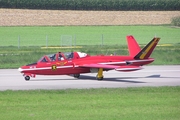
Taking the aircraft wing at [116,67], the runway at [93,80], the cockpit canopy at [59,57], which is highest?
the cockpit canopy at [59,57]

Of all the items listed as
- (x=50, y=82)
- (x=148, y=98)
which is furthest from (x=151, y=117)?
(x=50, y=82)

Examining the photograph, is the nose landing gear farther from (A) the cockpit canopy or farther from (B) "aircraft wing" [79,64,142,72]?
(B) "aircraft wing" [79,64,142,72]

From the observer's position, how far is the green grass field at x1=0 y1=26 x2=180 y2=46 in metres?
61.1

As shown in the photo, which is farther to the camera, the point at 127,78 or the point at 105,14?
the point at 105,14

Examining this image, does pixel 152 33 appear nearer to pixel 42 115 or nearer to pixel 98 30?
pixel 98 30

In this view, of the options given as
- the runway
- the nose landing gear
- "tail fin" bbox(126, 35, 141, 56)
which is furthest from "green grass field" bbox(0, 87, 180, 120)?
"tail fin" bbox(126, 35, 141, 56)

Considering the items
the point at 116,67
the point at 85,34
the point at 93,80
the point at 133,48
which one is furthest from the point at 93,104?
the point at 85,34

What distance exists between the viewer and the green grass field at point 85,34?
61062 millimetres

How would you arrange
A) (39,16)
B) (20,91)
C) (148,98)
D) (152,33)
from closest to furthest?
1. (148,98)
2. (20,91)
3. (152,33)
4. (39,16)

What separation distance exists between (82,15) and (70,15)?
62.8 inches

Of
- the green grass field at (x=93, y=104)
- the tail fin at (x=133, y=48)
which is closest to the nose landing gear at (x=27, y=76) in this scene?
the green grass field at (x=93, y=104)

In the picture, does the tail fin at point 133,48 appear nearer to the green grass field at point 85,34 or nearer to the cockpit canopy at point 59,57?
the cockpit canopy at point 59,57

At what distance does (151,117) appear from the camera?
18.8 metres

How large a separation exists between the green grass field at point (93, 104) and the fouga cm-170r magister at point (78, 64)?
4820 mm
